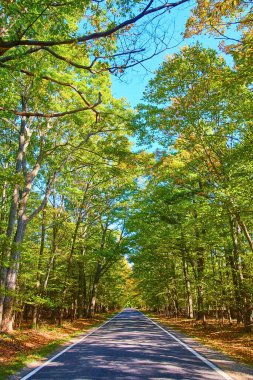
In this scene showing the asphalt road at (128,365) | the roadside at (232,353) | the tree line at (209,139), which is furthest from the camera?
the tree line at (209,139)

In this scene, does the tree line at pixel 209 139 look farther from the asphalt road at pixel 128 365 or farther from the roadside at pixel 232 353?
the asphalt road at pixel 128 365

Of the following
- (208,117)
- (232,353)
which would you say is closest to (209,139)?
(208,117)

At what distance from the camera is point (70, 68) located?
14.4 metres

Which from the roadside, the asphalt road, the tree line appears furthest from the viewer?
the tree line

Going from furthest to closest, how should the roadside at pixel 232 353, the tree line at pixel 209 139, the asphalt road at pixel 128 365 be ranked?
the tree line at pixel 209 139 → the roadside at pixel 232 353 → the asphalt road at pixel 128 365

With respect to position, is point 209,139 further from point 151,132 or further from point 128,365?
point 128,365

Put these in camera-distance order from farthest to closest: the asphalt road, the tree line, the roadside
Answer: the tree line
the roadside
the asphalt road

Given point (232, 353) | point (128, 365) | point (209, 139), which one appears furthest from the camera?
point (209, 139)

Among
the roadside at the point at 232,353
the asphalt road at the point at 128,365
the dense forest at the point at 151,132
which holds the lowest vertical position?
the roadside at the point at 232,353

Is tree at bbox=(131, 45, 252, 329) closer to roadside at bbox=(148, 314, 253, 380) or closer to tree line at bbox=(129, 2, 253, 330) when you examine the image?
tree line at bbox=(129, 2, 253, 330)

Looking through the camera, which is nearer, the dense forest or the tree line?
the dense forest

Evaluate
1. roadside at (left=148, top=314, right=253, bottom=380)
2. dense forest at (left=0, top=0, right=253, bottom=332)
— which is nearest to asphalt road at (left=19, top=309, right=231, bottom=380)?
roadside at (left=148, top=314, right=253, bottom=380)

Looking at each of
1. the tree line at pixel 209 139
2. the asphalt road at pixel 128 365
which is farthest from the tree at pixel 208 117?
the asphalt road at pixel 128 365

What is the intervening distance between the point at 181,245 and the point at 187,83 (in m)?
13.3
